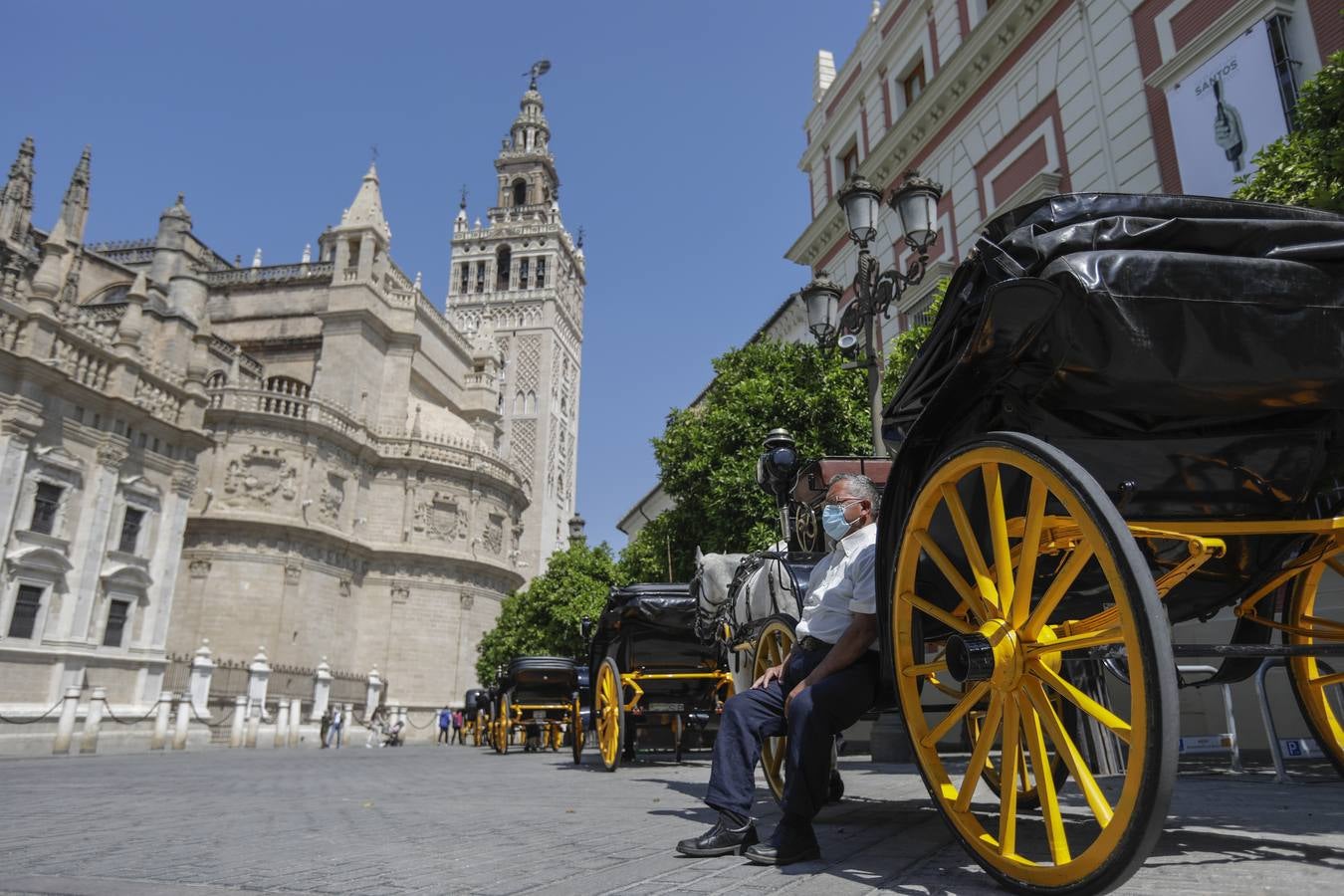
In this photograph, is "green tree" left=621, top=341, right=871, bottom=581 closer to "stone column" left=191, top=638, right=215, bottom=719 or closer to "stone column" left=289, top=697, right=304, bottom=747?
"stone column" left=191, top=638, right=215, bottom=719

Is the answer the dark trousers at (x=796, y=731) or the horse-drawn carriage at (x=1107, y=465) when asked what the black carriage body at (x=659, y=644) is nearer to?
the dark trousers at (x=796, y=731)

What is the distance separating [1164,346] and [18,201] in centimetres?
4935

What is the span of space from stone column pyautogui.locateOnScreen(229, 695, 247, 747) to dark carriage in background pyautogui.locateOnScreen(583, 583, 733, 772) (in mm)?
19933

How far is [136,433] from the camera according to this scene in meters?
22.4

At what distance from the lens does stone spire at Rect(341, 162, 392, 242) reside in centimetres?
4322

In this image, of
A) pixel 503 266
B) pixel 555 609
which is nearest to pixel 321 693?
pixel 555 609

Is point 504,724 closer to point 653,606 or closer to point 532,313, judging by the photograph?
point 653,606

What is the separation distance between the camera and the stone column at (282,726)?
26.6 metres

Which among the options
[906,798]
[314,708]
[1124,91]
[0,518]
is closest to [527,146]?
[314,708]

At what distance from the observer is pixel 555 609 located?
109ft

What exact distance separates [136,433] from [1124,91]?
24.7 metres

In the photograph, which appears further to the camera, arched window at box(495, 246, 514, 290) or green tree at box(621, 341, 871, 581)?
arched window at box(495, 246, 514, 290)

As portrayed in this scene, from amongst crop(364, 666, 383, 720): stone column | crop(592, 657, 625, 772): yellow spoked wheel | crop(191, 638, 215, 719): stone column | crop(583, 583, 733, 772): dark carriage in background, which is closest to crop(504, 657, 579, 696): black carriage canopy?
crop(583, 583, 733, 772): dark carriage in background

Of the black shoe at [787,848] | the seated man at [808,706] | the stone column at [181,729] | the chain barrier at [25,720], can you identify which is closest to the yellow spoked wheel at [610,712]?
the seated man at [808,706]
